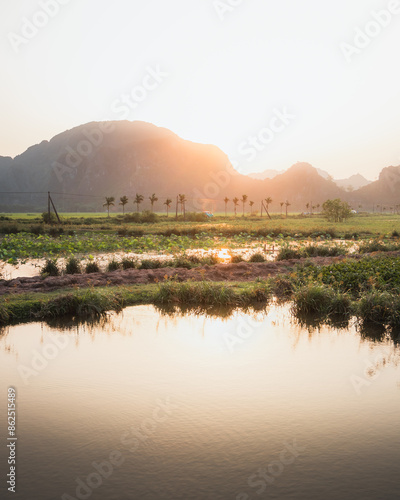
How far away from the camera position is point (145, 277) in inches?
818

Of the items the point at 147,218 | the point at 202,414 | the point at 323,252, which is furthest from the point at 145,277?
the point at 147,218

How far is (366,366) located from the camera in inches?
423

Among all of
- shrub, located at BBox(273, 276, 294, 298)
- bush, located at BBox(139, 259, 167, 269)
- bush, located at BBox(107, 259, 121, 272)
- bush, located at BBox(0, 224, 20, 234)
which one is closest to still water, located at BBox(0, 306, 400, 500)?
shrub, located at BBox(273, 276, 294, 298)

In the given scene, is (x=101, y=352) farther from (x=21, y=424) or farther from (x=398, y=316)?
(x=398, y=316)

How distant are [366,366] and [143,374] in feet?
16.8

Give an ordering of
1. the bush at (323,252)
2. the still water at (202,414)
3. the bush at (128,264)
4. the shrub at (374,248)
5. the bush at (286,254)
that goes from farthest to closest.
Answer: the shrub at (374,248) → the bush at (323,252) → the bush at (286,254) → the bush at (128,264) → the still water at (202,414)

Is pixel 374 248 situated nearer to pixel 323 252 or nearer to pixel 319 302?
pixel 323 252

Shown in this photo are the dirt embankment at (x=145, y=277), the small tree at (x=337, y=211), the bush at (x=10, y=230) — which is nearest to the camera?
the dirt embankment at (x=145, y=277)

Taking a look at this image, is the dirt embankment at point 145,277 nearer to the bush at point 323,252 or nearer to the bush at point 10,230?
the bush at point 323,252

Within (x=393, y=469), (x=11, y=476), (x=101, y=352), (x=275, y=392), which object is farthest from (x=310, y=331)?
(x=11, y=476)

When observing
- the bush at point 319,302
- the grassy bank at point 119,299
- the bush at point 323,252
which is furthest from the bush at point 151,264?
the bush at point 323,252

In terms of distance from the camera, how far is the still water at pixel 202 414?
20.3 feet

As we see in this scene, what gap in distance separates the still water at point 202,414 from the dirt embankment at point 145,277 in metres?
A: 5.20

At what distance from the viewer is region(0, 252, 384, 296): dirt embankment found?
18609 mm
